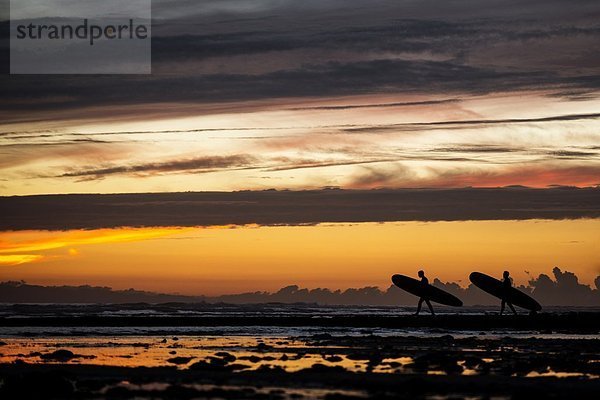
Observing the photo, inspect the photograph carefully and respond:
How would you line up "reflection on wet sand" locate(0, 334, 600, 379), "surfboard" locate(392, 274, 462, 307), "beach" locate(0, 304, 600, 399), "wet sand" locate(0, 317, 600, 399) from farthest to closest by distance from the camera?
"surfboard" locate(392, 274, 462, 307) < "reflection on wet sand" locate(0, 334, 600, 379) < "beach" locate(0, 304, 600, 399) < "wet sand" locate(0, 317, 600, 399)

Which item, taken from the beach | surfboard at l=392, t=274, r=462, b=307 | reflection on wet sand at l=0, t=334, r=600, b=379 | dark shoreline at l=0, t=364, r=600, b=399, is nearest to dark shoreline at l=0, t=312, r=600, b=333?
the beach

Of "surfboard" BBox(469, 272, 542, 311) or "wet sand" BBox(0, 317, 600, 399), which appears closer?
"wet sand" BBox(0, 317, 600, 399)

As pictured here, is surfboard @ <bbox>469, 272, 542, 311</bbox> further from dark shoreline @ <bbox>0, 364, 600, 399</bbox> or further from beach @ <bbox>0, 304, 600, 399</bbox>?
dark shoreline @ <bbox>0, 364, 600, 399</bbox>

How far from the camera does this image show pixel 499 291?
210 ft

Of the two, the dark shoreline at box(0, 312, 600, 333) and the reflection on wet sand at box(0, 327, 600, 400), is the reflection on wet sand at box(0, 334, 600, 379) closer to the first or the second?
the reflection on wet sand at box(0, 327, 600, 400)

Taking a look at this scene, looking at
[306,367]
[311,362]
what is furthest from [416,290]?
[306,367]

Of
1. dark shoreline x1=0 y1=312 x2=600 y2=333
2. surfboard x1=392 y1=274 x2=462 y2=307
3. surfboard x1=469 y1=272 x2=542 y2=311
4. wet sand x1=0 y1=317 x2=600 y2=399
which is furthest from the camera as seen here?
surfboard x1=392 y1=274 x2=462 y2=307

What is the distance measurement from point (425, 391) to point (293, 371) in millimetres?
→ 6086

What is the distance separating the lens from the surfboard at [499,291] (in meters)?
62.0

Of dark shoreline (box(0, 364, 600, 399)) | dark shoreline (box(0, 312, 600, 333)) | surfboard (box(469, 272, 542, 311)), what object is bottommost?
dark shoreline (box(0, 364, 600, 399))

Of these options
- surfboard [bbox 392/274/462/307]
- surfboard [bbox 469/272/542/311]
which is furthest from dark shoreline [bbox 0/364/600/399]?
surfboard [bbox 392/274/462/307]

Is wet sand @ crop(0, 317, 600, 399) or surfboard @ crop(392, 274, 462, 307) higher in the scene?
surfboard @ crop(392, 274, 462, 307)

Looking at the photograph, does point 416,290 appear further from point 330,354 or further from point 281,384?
point 281,384

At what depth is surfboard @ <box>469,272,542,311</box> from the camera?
62.0 metres
